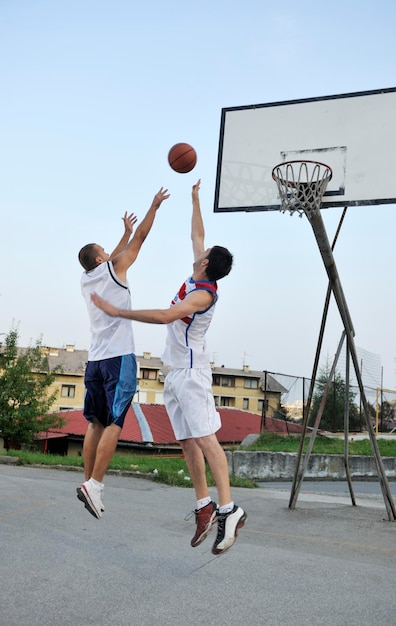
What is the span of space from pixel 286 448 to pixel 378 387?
985cm

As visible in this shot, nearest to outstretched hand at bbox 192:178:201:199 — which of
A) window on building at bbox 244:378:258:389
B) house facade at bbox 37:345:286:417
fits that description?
house facade at bbox 37:345:286:417

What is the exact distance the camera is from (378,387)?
1006 inches

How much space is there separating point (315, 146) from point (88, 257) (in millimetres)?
4719

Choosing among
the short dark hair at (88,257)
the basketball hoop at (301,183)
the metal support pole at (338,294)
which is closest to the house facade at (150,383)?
the metal support pole at (338,294)

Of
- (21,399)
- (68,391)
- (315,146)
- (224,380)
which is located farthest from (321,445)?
(224,380)

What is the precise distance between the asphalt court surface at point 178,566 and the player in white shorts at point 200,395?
1383 mm

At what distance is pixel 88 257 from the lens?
187 inches

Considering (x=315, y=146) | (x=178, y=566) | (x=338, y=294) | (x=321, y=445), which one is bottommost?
(x=178, y=566)

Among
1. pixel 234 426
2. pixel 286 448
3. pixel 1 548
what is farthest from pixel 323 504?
pixel 234 426

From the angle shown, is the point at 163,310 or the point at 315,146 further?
the point at 315,146

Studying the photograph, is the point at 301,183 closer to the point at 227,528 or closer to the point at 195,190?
the point at 195,190

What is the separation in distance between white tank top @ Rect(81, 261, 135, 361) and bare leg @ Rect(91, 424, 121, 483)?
562 millimetres

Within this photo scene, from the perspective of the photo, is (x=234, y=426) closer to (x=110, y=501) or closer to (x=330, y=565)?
(x=110, y=501)

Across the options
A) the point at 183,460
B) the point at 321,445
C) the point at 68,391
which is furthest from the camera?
the point at 68,391
